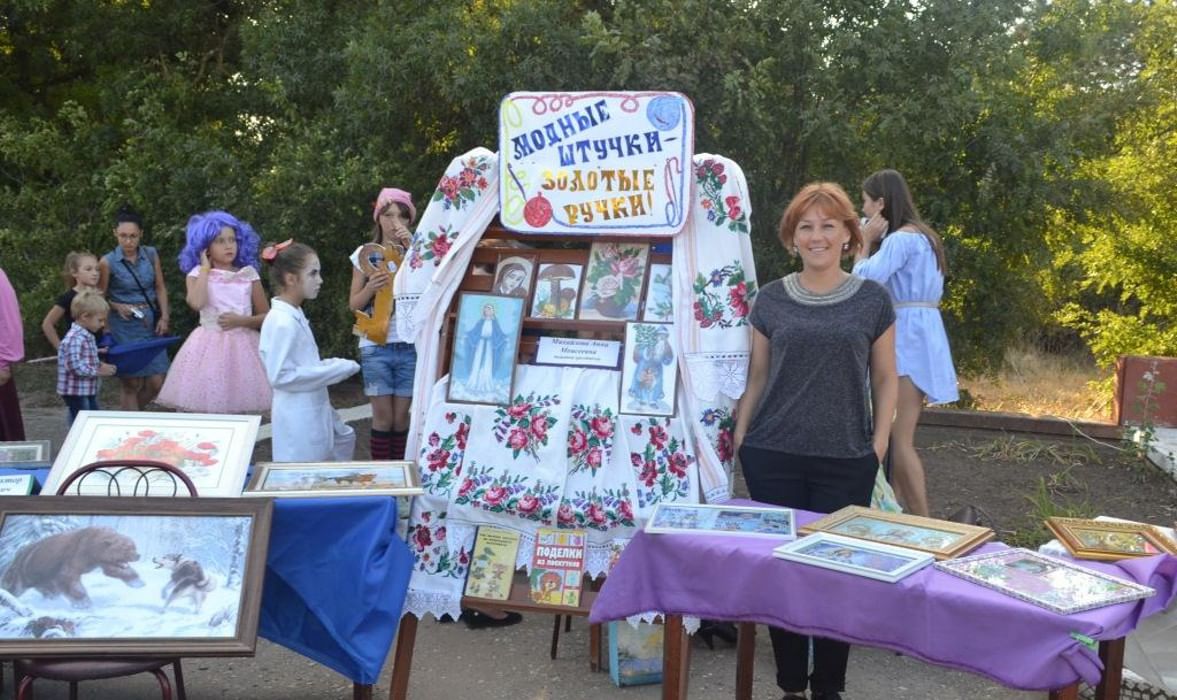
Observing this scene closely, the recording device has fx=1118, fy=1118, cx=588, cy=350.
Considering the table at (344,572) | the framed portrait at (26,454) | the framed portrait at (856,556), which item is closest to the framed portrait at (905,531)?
the framed portrait at (856,556)

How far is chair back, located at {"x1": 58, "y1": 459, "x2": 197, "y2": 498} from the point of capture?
10.5 ft

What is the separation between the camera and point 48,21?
12.8 metres

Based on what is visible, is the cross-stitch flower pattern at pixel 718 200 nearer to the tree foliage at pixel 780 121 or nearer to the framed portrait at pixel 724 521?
the framed portrait at pixel 724 521

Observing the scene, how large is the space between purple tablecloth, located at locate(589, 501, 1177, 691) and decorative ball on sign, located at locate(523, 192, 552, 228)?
1.35 metres

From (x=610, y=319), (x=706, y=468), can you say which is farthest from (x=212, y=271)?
(x=706, y=468)

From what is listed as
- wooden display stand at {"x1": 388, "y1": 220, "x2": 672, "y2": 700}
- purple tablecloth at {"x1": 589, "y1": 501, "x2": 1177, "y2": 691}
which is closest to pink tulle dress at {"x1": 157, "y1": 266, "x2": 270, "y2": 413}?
wooden display stand at {"x1": 388, "y1": 220, "x2": 672, "y2": 700}

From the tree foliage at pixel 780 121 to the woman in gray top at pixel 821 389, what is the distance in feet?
13.7

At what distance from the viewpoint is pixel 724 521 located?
3.02 m

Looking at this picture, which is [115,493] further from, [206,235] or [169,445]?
[206,235]

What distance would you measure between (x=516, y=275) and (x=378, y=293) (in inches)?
47.5

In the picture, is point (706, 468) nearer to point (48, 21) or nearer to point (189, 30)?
point (189, 30)

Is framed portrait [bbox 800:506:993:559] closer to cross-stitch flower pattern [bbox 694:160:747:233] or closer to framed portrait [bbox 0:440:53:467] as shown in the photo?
cross-stitch flower pattern [bbox 694:160:747:233]

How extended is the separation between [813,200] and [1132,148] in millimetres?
8182

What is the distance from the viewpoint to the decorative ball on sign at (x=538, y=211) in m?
3.88
